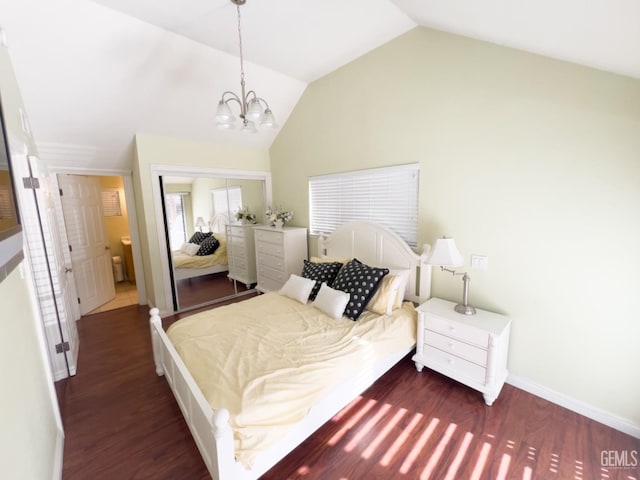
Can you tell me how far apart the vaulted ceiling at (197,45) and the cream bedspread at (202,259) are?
1543 mm

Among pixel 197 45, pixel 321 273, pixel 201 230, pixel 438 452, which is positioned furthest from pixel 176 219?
pixel 438 452

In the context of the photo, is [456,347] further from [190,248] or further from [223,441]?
[190,248]

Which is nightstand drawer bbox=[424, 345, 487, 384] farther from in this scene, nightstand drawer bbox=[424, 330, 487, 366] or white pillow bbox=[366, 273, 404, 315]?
white pillow bbox=[366, 273, 404, 315]

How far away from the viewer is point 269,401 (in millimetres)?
1385

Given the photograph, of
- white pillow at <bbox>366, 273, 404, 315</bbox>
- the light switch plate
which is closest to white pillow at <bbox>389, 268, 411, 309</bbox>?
white pillow at <bbox>366, 273, 404, 315</bbox>

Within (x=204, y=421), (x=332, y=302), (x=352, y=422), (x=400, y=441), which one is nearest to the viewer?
(x=204, y=421)

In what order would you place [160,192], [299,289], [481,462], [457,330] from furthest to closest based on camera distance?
[160,192] < [299,289] < [457,330] < [481,462]

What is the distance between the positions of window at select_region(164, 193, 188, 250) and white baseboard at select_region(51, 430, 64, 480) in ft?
7.52

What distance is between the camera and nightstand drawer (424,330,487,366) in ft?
6.48

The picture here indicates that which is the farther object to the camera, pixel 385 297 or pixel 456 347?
pixel 385 297

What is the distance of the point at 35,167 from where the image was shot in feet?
7.22

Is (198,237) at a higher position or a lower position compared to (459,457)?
higher

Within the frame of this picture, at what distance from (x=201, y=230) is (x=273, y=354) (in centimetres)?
273

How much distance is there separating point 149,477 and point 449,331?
87.4 inches
